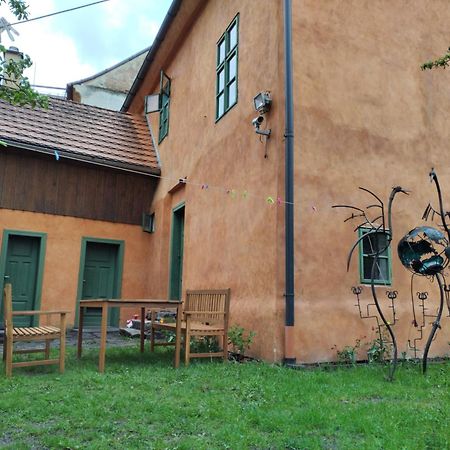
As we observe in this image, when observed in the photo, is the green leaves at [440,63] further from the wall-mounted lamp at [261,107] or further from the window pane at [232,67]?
the window pane at [232,67]

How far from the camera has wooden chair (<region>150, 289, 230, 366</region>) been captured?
18.1 ft

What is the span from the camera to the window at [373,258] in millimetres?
6145

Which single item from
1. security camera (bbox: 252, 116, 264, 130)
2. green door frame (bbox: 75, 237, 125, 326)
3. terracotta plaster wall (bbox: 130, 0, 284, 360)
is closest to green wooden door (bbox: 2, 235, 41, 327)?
green door frame (bbox: 75, 237, 125, 326)

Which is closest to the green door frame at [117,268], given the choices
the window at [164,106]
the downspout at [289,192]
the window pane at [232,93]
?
the window at [164,106]

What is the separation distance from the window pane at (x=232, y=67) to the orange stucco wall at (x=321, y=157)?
292 millimetres

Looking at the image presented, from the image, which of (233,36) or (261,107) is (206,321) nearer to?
(261,107)

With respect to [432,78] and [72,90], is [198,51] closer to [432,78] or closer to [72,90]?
[432,78]

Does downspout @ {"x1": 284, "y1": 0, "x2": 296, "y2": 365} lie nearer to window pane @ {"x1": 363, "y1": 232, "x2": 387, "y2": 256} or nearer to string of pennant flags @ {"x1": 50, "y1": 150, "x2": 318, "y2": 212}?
string of pennant flags @ {"x1": 50, "y1": 150, "x2": 318, "y2": 212}

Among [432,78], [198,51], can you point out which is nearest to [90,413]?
[432,78]

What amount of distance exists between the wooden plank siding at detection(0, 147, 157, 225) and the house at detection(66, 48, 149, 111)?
670cm

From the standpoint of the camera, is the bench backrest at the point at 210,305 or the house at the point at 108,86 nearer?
the bench backrest at the point at 210,305

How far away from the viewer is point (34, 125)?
34.2 feet

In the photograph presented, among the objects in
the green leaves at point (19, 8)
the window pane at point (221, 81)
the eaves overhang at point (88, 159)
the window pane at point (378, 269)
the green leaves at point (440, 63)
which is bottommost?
the window pane at point (378, 269)

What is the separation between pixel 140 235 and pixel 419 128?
668cm
